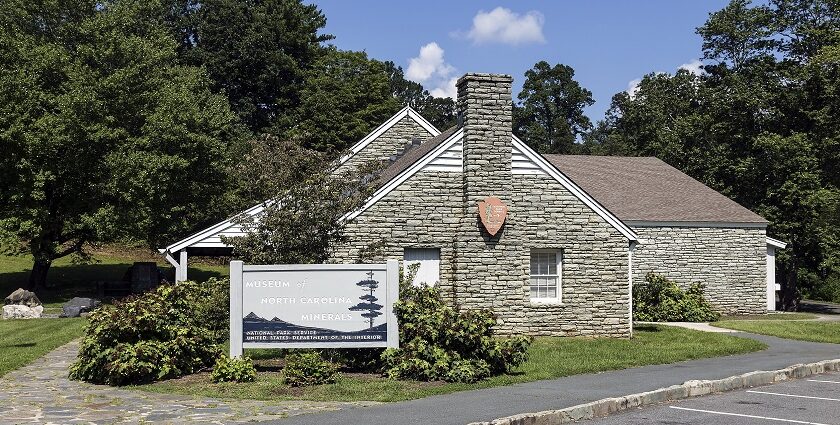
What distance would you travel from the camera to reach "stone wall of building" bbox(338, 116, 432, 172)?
3170 centimetres

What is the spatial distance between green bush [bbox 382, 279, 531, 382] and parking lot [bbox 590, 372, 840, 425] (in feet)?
10.4

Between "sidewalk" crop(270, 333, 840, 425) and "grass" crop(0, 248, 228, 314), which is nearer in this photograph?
"sidewalk" crop(270, 333, 840, 425)

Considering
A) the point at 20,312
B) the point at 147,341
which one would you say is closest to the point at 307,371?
the point at 147,341

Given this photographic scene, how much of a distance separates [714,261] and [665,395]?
70.3 feet

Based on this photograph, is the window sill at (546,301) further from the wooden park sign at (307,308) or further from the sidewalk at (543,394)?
the wooden park sign at (307,308)

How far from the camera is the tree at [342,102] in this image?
60.7m

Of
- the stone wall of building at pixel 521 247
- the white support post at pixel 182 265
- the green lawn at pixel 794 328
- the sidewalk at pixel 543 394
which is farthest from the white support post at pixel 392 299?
the green lawn at pixel 794 328

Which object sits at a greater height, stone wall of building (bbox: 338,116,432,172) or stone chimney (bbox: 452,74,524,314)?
stone wall of building (bbox: 338,116,432,172)

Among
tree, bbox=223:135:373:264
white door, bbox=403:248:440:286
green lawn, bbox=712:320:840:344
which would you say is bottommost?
green lawn, bbox=712:320:840:344

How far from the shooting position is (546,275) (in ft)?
73.0

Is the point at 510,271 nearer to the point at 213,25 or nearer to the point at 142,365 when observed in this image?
the point at 142,365

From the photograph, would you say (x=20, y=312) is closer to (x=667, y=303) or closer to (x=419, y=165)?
(x=419, y=165)

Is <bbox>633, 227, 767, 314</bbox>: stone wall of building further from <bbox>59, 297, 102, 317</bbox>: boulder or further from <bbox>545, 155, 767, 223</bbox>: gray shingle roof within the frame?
<bbox>59, 297, 102, 317</bbox>: boulder

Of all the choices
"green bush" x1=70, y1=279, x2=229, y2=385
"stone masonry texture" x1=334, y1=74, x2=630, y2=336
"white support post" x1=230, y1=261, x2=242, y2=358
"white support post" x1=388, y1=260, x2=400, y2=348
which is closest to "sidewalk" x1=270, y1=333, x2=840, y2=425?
"white support post" x1=388, y1=260, x2=400, y2=348
